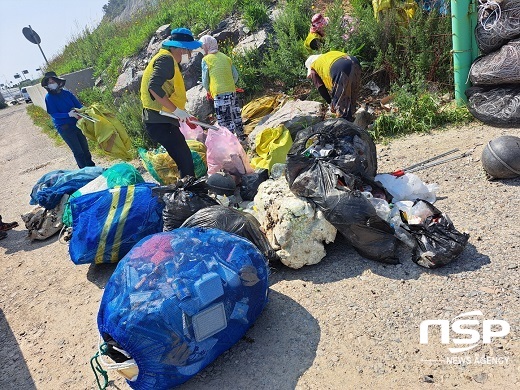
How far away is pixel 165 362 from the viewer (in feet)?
6.71

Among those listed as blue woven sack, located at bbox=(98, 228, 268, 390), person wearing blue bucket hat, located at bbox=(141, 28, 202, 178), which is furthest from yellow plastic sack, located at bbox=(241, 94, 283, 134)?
blue woven sack, located at bbox=(98, 228, 268, 390)

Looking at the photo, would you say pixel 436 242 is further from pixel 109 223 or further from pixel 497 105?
pixel 497 105

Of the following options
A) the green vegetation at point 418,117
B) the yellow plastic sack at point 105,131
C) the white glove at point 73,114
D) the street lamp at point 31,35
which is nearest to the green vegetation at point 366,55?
the green vegetation at point 418,117

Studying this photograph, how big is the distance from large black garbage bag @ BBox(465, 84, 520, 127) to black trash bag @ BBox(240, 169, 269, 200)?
2.61 m

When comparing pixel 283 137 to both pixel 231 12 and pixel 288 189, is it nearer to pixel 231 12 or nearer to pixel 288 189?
pixel 288 189

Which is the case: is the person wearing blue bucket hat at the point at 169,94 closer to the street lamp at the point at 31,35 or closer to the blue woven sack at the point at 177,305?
the blue woven sack at the point at 177,305

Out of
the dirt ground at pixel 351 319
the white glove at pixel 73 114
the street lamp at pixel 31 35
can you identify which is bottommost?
the dirt ground at pixel 351 319

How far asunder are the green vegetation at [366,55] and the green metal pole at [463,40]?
1.05 ft

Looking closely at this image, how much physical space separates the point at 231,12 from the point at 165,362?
998cm

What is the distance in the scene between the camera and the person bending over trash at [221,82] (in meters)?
5.66

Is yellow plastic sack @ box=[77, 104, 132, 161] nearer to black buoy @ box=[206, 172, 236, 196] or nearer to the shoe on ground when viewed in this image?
the shoe on ground

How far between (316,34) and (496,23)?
3.09m

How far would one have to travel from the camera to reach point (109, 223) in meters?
3.42

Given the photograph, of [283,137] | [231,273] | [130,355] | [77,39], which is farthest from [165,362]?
[77,39]
